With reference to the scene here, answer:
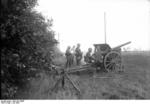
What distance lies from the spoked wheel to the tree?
15.7 ft

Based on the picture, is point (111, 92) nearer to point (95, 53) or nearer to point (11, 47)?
point (95, 53)

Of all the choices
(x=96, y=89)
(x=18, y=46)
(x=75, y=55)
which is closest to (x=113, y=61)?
(x=75, y=55)

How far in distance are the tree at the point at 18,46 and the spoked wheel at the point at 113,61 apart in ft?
15.7

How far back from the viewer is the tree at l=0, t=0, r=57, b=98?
4.01m

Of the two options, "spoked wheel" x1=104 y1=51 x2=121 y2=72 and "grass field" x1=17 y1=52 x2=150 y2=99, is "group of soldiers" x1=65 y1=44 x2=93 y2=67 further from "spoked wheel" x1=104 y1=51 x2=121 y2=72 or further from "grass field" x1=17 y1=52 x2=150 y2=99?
"grass field" x1=17 y1=52 x2=150 y2=99

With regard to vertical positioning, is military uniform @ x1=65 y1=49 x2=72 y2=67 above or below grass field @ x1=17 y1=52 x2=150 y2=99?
above

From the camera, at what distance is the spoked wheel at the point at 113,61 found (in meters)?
8.72

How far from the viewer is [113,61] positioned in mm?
8695

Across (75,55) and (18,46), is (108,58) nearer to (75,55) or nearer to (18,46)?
(75,55)

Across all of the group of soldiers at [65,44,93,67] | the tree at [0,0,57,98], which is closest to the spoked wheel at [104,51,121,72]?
the group of soldiers at [65,44,93,67]

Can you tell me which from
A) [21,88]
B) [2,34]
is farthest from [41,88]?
[2,34]

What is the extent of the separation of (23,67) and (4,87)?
2.40ft

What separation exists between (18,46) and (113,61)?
5.85 m

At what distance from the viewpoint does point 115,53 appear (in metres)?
8.85
